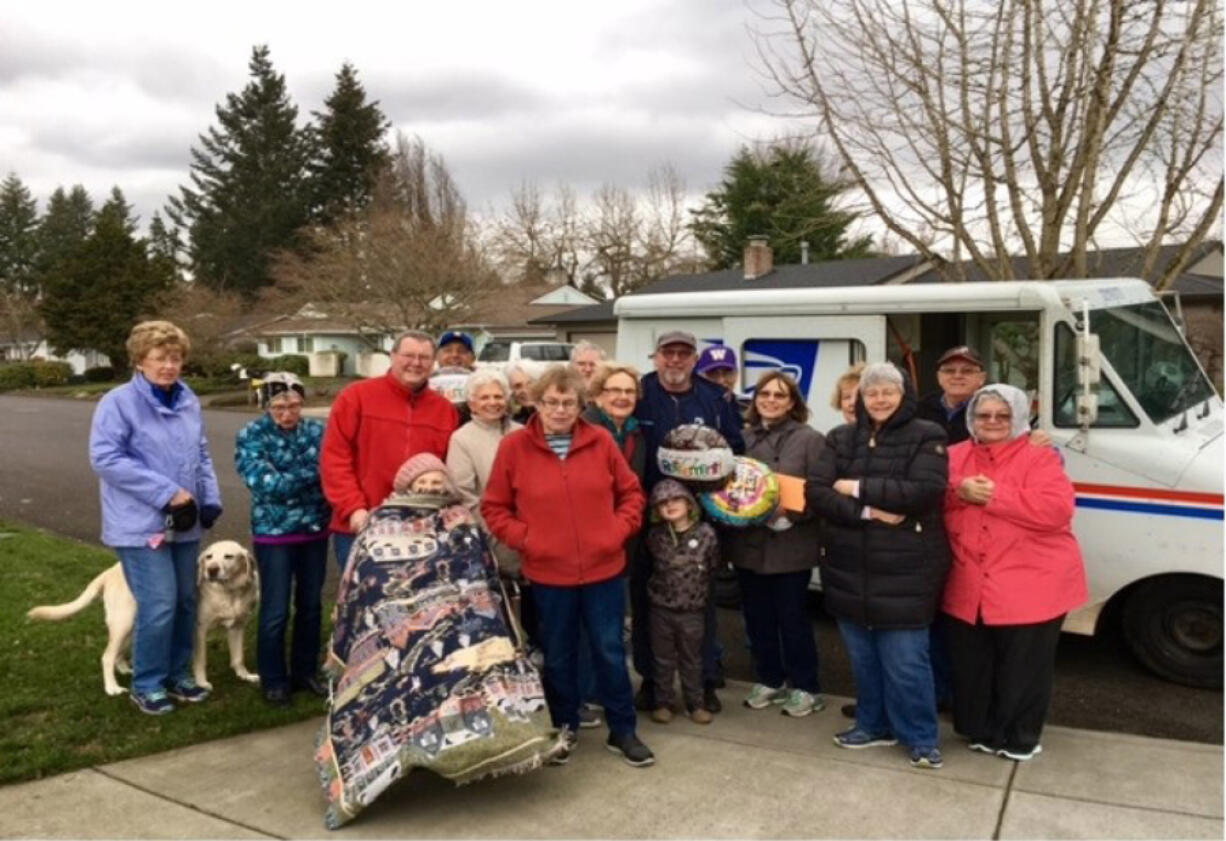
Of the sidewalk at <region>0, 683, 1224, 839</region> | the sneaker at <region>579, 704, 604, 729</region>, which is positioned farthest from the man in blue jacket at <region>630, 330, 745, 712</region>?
the sidewalk at <region>0, 683, 1224, 839</region>

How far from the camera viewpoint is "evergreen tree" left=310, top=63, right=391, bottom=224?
188ft

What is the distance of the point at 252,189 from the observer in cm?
5875

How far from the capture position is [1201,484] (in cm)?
541

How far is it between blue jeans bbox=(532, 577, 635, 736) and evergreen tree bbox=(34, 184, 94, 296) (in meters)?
90.2

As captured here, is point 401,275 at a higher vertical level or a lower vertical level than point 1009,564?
higher

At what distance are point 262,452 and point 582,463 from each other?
1739mm

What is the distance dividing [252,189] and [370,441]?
5892cm

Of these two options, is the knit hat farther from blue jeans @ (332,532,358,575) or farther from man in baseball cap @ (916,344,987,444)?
man in baseball cap @ (916,344,987,444)

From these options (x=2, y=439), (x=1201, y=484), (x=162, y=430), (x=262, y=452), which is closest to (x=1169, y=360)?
(x=1201, y=484)

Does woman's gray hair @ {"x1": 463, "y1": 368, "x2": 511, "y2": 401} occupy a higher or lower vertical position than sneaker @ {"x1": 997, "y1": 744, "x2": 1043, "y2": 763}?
higher

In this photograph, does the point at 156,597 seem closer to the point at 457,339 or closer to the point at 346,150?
the point at 457,339

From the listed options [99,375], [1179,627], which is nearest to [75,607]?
[1179,627]

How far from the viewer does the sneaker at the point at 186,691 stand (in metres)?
5.40

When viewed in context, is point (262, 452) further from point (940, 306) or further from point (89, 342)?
point (89, 342)
